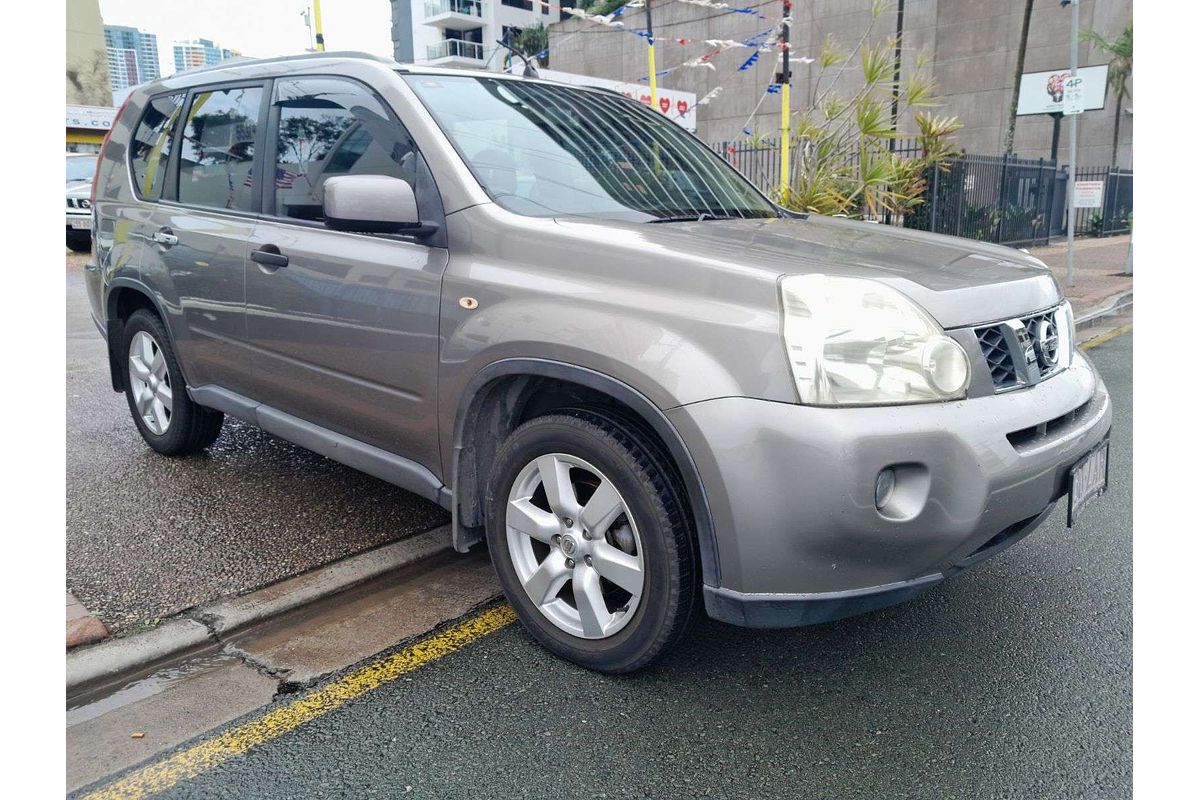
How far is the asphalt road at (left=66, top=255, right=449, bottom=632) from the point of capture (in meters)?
3.41

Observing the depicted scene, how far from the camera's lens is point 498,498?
2.95 m

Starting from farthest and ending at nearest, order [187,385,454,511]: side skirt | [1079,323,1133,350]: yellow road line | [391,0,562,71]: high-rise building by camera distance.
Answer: [391,0,562,71]: high-rise building → [1079,323,1133,350]: yellow road line → [187,385,454,511]: side skirt

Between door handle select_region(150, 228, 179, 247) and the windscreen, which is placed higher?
the windscreen

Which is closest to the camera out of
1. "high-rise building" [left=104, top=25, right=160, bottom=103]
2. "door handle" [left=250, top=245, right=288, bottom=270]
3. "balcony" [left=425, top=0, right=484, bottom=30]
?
"door handle" [left=250, top=245, right=288, bottom=270]

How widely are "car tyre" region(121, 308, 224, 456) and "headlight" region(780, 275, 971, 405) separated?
328 centimetres

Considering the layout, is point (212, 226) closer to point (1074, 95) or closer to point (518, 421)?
point (518, 421)

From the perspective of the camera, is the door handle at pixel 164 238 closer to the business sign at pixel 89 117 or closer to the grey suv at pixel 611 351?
the grey suv at pixel 611 351

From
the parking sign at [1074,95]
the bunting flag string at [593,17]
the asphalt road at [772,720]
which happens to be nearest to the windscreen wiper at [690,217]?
the asphalt road at [772,720]

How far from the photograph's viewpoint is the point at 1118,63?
31438 mm

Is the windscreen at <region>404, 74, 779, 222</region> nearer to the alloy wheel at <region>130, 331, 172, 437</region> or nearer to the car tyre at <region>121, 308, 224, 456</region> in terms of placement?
the car tyre at <region>121, 308, 224, 456</region>

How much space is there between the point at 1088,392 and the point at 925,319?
0.82m

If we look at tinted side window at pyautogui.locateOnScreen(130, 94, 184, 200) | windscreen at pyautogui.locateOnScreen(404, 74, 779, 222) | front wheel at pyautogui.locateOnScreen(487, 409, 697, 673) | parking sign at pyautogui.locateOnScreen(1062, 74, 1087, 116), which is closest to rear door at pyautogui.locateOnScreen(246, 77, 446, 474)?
windscreen at pyautogui.locateOnScreen(404, 74, 779, 222)

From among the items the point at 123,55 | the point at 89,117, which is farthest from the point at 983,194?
the point at 123,55

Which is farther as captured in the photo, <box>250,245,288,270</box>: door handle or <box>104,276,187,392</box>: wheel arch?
<box>104,276,187,392</box>: wheel arch
